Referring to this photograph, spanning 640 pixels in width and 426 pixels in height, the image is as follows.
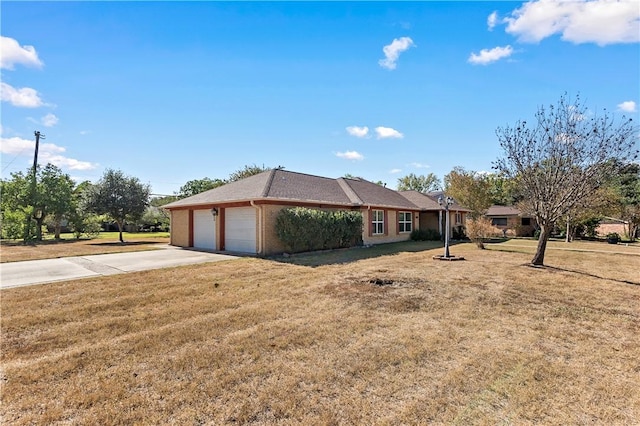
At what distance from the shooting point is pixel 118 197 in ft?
80.1

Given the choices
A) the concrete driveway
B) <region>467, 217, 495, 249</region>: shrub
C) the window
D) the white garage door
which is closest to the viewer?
the concrete driveway

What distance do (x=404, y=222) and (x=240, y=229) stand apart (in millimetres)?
12213

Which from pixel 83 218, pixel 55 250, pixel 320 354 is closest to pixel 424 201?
pixel 320 354

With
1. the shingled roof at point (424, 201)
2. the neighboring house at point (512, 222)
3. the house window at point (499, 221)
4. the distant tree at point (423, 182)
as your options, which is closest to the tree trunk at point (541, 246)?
the shingled roof at point (424, 201)

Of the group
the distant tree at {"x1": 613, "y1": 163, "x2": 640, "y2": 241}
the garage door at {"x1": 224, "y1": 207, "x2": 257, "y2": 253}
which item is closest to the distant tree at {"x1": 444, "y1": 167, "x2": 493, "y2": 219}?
the distant tree at {"x1": 613, "y1": 163, "x2": 640, "y2": 241}

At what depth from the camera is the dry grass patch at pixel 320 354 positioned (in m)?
2.81

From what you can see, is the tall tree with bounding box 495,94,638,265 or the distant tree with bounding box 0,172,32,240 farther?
the distant tree with bounding box 0,172,32,240

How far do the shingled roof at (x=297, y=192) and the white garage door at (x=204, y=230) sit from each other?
0.78 m

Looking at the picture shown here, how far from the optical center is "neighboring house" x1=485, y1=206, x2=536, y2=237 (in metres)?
31.0

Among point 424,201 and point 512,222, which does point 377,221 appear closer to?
point 424,201

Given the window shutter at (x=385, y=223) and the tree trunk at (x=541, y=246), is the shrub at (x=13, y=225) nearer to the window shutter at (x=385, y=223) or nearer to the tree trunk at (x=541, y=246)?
the window shutter at (x=385, y=223)

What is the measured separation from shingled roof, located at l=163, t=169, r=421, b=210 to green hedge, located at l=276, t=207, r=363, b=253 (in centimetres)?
86

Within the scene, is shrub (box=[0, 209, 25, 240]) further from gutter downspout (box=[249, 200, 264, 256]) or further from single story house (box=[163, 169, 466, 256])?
gutter downspout (box=[249, 200, 264, 256])

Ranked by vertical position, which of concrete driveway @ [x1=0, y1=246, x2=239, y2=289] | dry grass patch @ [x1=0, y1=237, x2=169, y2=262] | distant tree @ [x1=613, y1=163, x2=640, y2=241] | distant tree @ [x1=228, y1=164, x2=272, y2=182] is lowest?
concrete driveway @ [x1=0, y1=246, x2=239, y2=289]
